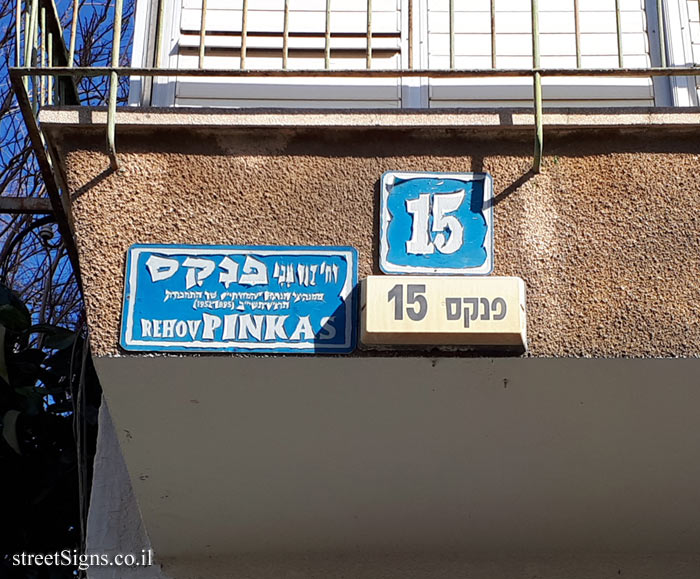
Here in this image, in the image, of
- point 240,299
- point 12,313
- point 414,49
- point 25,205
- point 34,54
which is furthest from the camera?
point 25,205

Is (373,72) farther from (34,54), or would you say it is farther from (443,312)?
(34,54)

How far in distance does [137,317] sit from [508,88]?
192cm

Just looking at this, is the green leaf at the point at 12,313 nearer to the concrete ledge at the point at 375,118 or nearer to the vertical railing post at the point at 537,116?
the concrete ledge at the point at 375,118

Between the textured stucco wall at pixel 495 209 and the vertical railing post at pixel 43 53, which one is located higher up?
the vertical railing post at pixel 43 53

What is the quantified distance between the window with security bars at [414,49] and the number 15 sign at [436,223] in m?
0.91

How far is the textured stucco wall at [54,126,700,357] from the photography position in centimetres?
353

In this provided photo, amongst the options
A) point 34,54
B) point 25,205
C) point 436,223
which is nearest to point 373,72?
point 436,223

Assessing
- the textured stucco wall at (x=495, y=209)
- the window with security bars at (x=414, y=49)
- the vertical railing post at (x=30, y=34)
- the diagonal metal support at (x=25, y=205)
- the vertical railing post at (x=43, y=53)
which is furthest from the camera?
the diagonal metal support at (x=25, y=205)

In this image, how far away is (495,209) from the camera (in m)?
3.65

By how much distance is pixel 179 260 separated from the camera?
358cm

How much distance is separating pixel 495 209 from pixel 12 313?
99.5 inches

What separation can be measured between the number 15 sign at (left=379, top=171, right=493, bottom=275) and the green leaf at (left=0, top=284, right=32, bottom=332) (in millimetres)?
2234

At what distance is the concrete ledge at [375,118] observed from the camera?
3650 millimetres

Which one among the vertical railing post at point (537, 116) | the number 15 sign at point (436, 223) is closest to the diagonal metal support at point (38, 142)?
the number 15 sign at point (436, 223)
